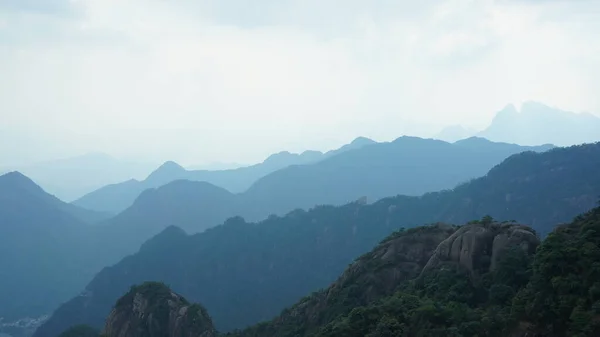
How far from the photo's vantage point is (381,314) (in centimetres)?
2320

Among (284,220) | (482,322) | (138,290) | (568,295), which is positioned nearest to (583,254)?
(568,295)

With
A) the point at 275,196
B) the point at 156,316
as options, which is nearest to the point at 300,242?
the point at 156,316

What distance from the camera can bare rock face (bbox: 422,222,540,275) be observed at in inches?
1067

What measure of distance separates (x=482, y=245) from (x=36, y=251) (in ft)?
523

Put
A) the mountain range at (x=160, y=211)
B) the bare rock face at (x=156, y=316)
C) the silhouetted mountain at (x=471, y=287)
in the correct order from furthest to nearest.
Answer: the mountain range at (x=160, y=211)
the bare rock face at (x=156, y=316)
the silhouetted mountain at (x=471, y=287)

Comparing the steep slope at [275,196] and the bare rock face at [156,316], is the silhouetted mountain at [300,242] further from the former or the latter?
the steep slope at [275,196]

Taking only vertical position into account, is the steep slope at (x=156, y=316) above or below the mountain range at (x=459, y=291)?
below

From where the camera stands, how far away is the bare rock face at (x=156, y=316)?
142 feet

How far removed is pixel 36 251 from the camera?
159 meters

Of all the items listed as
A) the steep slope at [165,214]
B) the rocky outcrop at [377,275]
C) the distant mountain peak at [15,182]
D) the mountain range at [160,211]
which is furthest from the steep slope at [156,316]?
the distant mountain peak at [15,182]

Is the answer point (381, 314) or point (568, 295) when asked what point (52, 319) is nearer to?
point (381, 314)

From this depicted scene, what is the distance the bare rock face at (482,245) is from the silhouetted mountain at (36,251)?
12210 centimetres

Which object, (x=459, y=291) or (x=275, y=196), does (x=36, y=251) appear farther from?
(x=459, y=291)

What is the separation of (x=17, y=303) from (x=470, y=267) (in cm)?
13444
